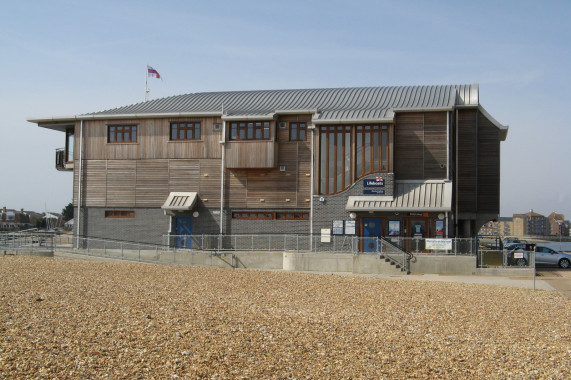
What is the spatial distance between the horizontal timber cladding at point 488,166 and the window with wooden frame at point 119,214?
1927cm

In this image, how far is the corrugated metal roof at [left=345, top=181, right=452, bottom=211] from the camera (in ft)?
110

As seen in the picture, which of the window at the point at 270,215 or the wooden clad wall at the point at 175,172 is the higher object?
the wooden clad wall at the point at 175,172

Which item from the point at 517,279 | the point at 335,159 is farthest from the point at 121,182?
the point at 517,279

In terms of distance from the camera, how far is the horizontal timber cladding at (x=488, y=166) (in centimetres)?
3728

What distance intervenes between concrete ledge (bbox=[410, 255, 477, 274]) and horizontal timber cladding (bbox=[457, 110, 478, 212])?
6598 millimetres

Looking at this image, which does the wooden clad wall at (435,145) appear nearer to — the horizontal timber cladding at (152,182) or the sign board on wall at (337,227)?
the sign board on wall at (337,227)

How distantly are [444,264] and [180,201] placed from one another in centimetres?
1452

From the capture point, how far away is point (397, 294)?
22.5 m

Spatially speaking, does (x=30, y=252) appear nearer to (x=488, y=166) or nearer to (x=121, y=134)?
(x=121, y=134)

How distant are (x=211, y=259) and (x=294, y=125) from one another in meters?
8.65

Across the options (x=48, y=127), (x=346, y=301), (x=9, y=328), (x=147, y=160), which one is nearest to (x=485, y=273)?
(x=346, y=301)

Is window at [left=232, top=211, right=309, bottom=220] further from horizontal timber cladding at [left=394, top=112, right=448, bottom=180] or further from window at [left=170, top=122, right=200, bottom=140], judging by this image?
horizontal timber cladding at [left=394, top=112, right=448, bottom=180]

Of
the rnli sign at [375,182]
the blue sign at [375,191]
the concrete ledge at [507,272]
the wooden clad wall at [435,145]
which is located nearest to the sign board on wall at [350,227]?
the blue sign at [375,191]

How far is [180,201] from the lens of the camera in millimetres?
37250
